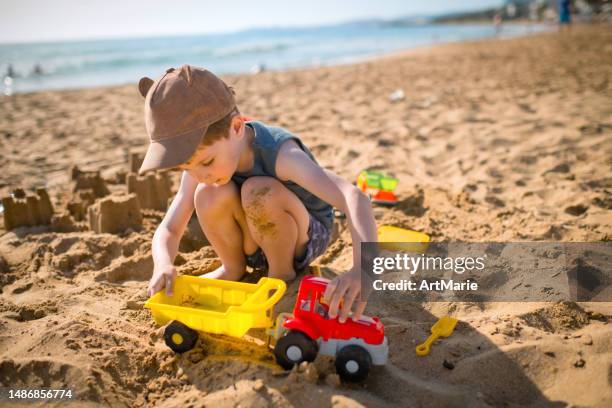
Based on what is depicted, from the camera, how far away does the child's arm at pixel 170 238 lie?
1839mm

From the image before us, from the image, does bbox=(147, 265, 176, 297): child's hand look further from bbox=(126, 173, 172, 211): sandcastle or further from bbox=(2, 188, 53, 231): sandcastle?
bbox=(2, 188, 53, 231): sandcastle

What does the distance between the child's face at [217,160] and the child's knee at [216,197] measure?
21 cm

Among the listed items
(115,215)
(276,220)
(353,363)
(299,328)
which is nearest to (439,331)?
(353,363)

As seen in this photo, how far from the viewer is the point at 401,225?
9.52 feet

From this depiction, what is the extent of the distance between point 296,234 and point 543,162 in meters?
2.38

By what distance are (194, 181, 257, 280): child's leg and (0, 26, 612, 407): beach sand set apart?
0.26 metres

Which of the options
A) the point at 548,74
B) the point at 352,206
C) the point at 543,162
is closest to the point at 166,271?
the point at 352,206

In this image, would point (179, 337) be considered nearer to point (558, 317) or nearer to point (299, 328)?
point (299, 328)

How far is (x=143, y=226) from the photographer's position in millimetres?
2965

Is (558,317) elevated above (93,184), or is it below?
below

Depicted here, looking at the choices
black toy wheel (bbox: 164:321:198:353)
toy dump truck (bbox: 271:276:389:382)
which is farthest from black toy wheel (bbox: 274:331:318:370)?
black toy wheel (bbox: 164:321:198:353)

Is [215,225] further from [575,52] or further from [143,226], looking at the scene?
[575,52]

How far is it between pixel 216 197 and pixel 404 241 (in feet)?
3.64

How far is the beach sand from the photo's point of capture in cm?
160
